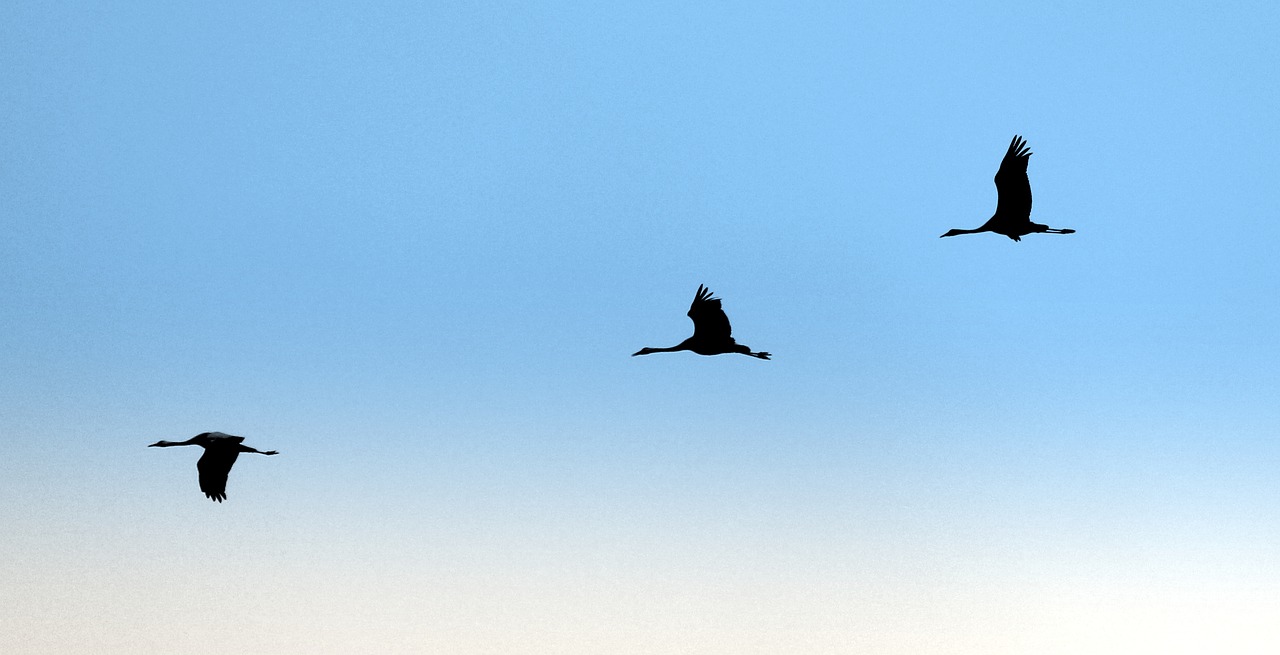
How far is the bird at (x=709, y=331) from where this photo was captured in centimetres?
2647

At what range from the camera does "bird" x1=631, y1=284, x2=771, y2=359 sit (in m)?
26.5

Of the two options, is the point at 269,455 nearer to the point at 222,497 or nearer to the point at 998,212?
the point at 222,497

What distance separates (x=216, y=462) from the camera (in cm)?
2598

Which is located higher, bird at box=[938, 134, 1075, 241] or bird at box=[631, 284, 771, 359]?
bird at box=[938, 134, 1075, 241]

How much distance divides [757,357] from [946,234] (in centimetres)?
594

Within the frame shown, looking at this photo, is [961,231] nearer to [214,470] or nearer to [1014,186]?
[1014,186]

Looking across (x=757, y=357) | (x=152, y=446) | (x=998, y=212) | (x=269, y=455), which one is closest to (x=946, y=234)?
(x=998, y=212)

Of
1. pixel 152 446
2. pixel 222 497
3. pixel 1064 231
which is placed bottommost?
pixel 222 497

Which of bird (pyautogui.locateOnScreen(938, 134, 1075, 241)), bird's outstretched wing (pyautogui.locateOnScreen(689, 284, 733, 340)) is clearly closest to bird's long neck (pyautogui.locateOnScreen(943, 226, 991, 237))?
bird (pyautogui.locateOnScreen(938, 134, 1075, 241))

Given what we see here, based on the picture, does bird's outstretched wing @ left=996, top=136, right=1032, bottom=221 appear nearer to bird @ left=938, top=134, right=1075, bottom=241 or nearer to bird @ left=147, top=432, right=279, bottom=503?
bird @ left=938, top=134, right=1075, bottom=241

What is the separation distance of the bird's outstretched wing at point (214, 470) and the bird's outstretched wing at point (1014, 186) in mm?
16479

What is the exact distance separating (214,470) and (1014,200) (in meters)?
17.2

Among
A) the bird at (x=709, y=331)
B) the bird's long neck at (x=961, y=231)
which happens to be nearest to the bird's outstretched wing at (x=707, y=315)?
the bird at (x=709, y=331)

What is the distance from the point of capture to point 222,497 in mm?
26078
